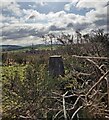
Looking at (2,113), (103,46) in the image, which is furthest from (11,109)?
(103,46)

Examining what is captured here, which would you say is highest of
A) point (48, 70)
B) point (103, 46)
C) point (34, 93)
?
point (103, 46)

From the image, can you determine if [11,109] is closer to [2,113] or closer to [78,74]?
[2,113]

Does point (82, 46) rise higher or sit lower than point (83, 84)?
higher

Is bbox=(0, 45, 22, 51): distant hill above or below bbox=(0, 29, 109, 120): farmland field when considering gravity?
above

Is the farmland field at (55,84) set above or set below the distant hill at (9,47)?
below

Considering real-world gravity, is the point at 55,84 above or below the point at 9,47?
below

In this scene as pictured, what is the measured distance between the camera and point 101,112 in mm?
2270

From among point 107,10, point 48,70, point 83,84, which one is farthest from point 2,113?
point 107,10

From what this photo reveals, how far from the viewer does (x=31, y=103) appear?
2430 mm

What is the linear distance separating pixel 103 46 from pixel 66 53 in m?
0.32

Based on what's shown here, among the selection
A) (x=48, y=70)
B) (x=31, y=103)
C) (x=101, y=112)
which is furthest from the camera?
(x=48, y=70)

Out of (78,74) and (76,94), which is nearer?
(76,94)

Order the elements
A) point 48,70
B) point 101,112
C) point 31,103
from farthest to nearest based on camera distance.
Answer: point 48,70 → point 31,103 → point 101,112

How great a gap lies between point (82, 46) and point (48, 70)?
36 centimetres
